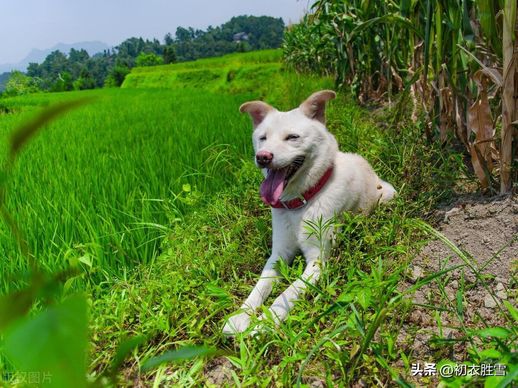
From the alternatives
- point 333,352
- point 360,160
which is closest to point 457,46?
point 360,160

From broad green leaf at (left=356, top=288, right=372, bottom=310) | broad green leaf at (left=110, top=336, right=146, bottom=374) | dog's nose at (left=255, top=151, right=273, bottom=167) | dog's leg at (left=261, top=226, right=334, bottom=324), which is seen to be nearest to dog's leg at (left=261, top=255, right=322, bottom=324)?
dog's leg at (left=261, top=226, right=334, bottom=324)

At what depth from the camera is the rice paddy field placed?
1.40 metres

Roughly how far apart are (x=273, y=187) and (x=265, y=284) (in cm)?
43

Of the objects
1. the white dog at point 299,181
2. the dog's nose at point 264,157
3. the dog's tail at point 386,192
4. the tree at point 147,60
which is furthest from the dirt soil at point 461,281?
the tree at point 147,60

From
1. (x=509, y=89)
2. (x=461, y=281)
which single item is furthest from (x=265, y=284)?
(x=509, y=89)

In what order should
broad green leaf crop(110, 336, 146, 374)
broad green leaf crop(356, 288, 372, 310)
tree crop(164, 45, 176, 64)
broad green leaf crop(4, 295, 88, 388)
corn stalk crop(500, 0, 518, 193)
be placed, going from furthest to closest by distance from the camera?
tree crop(164, 45, 176, 64), corn stalk crop(500, 0, 518, 193), broad green leaf crop(356, 288, 372, 310), broad green leaf crop(110, 336, 146, 374), broad green leaf crop(4, 295, 88, 388)

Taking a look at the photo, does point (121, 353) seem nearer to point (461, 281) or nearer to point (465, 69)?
point (461, 281)

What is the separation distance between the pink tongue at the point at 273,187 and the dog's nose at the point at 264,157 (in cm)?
14

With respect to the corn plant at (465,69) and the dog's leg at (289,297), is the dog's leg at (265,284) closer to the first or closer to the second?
the dog's leg at (289,297)

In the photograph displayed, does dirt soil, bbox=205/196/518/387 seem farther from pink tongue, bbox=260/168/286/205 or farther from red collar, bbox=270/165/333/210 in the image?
pink tongue, bbox=260/168/286/205

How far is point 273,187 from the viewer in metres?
1.95

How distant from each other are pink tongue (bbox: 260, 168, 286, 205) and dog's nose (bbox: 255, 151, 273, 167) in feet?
0.47

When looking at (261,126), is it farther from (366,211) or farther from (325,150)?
(366,211)

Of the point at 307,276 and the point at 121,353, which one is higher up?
the point at 121,353
